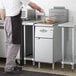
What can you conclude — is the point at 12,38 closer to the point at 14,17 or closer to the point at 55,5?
the point at 14,17

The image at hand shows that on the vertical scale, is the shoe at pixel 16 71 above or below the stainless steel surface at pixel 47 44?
below

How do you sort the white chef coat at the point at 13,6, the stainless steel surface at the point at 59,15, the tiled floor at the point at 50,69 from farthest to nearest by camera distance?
1. the stainless steel surface at the point at 59,15
2. the tiled floor at the point at 50,69
3. the white chef coat at the point at 13,6

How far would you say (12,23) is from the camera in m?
4.25

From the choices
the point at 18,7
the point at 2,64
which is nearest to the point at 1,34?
the point at 2,64

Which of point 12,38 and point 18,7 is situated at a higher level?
point 18,7

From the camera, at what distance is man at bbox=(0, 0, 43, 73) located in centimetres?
421

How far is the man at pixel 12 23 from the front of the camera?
4211mm

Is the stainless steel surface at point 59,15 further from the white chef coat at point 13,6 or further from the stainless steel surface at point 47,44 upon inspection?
the white chef coat at point 13,6

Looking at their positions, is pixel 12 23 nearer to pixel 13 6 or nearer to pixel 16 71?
pixel 13 6

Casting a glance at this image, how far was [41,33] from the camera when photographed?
4.64 meters

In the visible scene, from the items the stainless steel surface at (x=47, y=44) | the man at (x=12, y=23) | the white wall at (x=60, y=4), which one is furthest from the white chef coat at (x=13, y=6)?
the white wall at (x=60, y=4)

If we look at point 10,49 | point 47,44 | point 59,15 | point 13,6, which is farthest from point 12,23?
point 59,15

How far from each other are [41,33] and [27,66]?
75 centimetres

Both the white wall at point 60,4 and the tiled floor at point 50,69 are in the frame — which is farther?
the white wall at point 60,4
